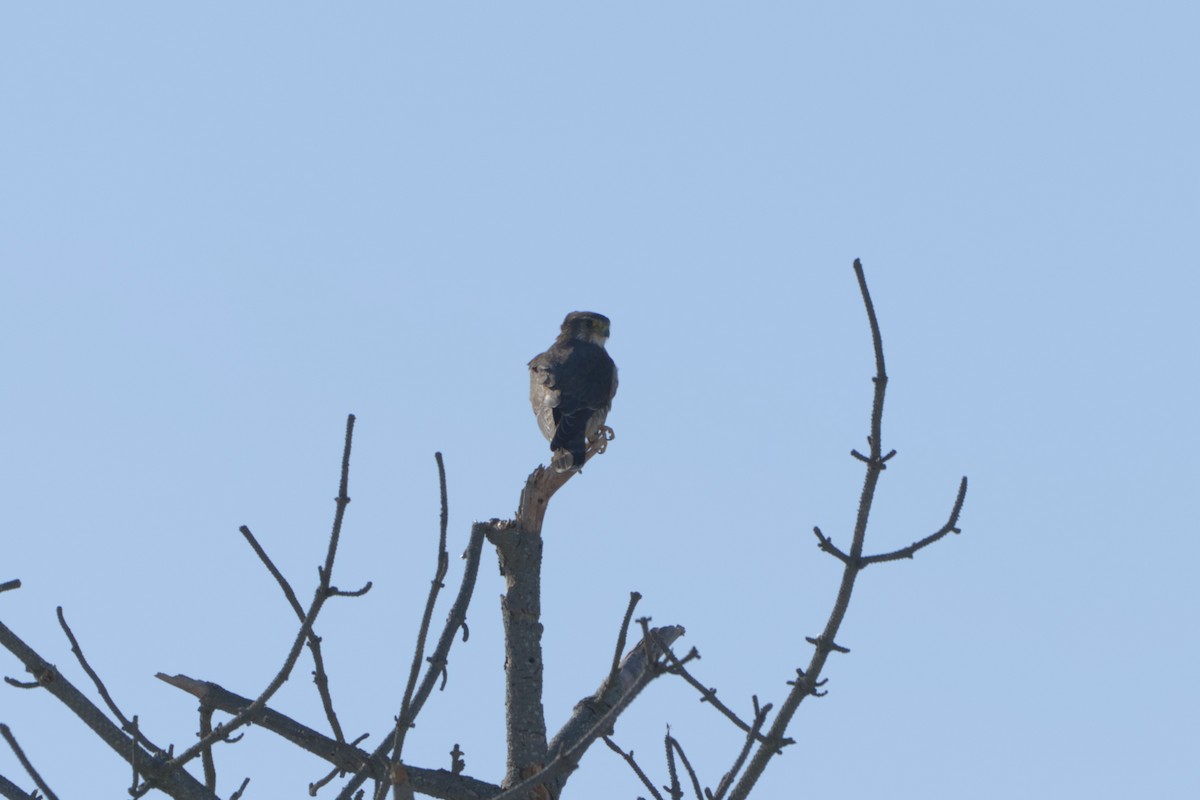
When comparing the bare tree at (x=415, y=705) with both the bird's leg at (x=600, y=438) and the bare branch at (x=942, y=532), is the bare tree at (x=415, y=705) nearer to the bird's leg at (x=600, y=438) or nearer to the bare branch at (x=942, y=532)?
the bare branch at (x=942, y=532)

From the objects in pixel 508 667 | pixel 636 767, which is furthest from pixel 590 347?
pixel 636 767

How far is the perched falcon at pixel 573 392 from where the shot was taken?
1218 centimetres

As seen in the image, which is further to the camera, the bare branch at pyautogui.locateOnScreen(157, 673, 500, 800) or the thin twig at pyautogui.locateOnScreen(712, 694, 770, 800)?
the bare branch at pyautogui.locateOnScreen(157, 673, 500, 800)

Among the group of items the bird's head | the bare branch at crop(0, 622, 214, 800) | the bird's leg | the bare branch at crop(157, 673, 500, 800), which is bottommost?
the bare branch at crop(0, 622, 214, 800)

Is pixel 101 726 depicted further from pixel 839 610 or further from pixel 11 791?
pixel 839 610

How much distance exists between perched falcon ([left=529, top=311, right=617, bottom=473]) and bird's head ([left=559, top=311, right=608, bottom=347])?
28 cm

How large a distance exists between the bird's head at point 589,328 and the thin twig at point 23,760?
11239mm

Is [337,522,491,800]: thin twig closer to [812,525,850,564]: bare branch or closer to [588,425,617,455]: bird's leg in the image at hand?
[812,525,850,564]: bare branch

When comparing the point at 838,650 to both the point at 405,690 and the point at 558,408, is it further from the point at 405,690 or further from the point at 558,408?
the point at 558,408

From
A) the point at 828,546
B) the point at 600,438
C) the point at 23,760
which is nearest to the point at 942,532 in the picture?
the point at 828,546

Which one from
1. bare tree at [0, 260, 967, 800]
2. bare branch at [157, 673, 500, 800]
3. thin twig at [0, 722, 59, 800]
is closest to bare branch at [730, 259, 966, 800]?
bare tree at [0, 260, 967, 800]

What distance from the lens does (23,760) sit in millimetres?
4266

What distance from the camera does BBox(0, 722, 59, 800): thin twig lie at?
13.8ft

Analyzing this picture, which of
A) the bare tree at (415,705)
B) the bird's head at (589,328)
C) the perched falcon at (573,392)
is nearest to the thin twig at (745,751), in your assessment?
the bare tree at (415,705)
